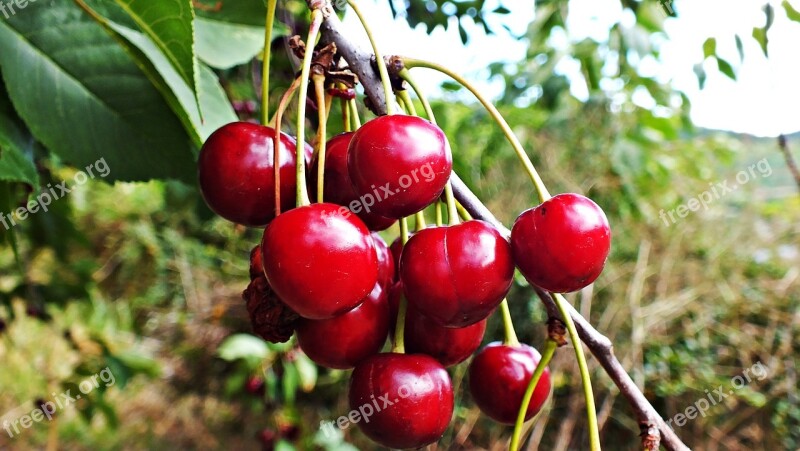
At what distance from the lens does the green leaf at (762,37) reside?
1.38 metres

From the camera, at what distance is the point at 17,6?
0.91m

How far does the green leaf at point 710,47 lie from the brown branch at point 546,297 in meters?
1.51

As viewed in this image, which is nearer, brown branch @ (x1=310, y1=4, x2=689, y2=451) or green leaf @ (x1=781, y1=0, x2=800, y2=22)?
brown branch @ (x1=310, y1=4, x2=689, y2=451)

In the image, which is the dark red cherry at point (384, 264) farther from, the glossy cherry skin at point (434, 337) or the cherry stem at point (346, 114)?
the cherry stem at point (346, 114)

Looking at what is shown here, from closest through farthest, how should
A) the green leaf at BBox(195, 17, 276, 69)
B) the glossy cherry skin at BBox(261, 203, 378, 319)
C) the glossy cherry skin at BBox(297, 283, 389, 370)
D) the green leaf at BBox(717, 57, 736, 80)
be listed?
the glossy cherry skin at BBox(261, 203, 378, 319) < the glossy cherry skin at BBox(297, 283, 389, 370) < the green leaf at BBox(195, 17, 276, 69) < the green leaf at BBox(717, 57, 736, 80)

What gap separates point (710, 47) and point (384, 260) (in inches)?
63.3

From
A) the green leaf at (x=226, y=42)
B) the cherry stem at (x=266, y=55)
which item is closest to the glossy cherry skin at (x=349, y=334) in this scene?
the cherry stem at (x=266, y=55)

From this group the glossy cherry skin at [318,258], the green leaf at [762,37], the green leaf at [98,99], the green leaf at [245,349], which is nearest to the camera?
the glossy cherry skin at [318,258]

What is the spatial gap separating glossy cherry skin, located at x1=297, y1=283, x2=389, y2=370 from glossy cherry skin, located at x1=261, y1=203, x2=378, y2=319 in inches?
3.4

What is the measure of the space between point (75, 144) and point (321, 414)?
2836mm

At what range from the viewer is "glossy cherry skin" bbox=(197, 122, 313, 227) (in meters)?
0.60

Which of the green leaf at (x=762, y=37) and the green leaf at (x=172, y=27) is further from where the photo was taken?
the green leaf at (x=762, y=37)

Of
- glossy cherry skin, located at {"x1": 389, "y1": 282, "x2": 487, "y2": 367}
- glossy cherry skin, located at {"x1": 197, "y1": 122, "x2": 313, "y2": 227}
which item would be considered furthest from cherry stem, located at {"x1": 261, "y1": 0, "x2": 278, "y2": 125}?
glossy cherry skin, located at {"x1": 389, "y1": 282, "x2": 487, "y2": 367}

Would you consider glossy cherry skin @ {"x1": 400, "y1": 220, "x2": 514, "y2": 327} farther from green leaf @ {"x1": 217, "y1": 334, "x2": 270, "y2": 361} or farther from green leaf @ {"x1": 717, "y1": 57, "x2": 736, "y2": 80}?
green leaf @ {"x1": 217, "y1": 334, "x2": 270, "y2": 361}
